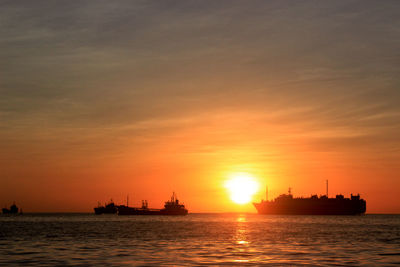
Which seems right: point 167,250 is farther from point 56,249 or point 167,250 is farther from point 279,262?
point 279,262

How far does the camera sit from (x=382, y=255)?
159ft

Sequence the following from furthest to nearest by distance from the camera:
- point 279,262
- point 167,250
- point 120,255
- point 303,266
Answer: point 167,250 < point 120,255 < point 279,262 < point 303,266

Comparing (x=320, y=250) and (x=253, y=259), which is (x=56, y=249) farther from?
(x=320, y=250)

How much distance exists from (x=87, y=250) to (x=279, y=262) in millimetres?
22792

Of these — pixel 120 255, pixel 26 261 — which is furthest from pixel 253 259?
pixel 26 261

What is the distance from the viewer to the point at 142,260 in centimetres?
4350

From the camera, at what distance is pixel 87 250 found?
178ft

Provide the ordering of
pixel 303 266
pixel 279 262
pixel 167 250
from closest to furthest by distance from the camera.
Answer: pixel 303 266, pixel 279 262, pixel 167 250

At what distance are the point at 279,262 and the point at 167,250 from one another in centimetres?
1604

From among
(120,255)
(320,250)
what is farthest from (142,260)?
(320,250)

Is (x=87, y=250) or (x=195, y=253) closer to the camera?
(x=195, y=253)

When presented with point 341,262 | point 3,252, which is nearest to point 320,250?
point 341,262

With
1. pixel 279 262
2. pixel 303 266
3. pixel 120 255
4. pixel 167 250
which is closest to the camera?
Result: pixel 303 266

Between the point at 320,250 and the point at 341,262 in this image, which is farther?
the point at 320,250
